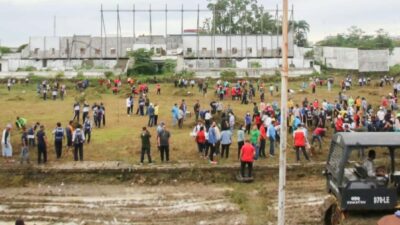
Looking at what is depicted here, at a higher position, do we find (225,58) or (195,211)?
(225,58)

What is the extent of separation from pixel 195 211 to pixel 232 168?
4331 mm

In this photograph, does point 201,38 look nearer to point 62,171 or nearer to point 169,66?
point 169,66

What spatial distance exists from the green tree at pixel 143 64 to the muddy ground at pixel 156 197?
4027 centimetres

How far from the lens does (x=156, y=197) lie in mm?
16391

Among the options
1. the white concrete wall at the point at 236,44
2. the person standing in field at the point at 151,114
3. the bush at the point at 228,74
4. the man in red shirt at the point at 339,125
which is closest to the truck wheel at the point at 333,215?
the man in red shirt at the point at 339,125

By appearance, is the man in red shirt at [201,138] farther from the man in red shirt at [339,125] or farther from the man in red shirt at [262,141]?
the man in red shirt at [339,125]

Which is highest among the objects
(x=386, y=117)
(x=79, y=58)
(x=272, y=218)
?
(x=79, y=58)

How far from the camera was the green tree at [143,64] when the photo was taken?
193ft

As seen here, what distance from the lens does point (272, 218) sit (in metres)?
14.0

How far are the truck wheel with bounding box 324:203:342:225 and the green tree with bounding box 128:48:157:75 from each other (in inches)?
1854

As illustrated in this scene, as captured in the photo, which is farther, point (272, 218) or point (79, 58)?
point (79, 58)

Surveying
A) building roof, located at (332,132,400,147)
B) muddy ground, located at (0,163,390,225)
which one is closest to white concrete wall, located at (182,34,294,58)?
Answer: muddy ground, located at (0,163,390,225)

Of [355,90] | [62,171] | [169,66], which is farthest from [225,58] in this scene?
[62,171]

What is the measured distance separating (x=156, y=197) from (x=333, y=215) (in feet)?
19.0
